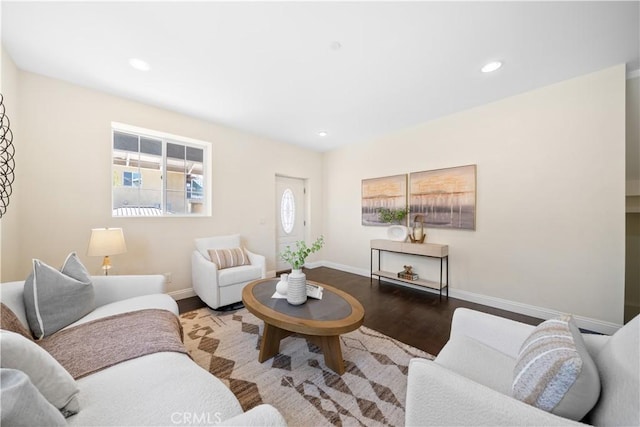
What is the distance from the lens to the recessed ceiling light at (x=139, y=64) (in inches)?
81.8

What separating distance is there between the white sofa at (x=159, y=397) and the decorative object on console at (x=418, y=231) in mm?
3180

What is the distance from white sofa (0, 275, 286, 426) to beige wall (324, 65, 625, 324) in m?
3.23

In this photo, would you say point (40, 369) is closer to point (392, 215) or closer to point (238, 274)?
point (238, 274)

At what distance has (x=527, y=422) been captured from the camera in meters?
0.69

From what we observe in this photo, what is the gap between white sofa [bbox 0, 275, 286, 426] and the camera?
0.80 m

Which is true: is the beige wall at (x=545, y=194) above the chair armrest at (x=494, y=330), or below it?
above

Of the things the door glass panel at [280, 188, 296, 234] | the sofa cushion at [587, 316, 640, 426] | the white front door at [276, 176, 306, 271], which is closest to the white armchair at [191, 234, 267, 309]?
the white front door at [276, 176, 306, 271]

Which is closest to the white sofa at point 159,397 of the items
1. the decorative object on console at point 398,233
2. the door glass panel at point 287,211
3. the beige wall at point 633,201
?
→ the decorative object on console at point 398,233

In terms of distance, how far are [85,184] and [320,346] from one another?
3032 mm

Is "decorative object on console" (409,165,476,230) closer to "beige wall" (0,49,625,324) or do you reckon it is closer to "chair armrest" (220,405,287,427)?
"beige wall" (0,49,625,324)

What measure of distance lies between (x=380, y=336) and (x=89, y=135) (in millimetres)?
3780

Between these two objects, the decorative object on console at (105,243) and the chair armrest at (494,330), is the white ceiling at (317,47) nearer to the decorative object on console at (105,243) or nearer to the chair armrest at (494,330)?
the decorative object on console at (105,243)

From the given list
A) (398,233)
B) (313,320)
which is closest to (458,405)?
(313,320)

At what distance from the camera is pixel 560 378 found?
75 cm
